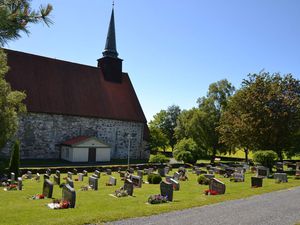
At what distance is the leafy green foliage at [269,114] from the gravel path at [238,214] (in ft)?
45.4

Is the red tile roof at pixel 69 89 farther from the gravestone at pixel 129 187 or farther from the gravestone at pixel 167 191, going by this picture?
the gravestone at pixel 167 191

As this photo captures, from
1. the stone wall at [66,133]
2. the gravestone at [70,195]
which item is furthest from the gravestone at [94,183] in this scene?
the stone wall at [66,133]

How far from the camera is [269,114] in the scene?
25.3 metres

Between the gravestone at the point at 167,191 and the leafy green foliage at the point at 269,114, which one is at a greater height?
the leafy green foliage at the point at 269,114

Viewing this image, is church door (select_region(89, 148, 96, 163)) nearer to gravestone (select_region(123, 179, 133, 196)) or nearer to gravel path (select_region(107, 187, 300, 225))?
gravestone (select_region(123, 179, 133, 196))

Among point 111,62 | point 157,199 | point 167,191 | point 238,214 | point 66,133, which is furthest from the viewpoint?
point 111,62

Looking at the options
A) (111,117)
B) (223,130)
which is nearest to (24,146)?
(111,117)

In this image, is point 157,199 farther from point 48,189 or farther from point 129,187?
point 48,189

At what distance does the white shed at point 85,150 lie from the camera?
31.6 metres

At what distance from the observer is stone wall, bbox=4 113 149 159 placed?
31219 millimetres

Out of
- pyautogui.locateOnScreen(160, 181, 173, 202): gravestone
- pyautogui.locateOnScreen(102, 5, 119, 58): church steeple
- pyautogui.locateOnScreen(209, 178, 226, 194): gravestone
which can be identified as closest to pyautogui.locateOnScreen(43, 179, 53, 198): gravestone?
pyautogui.locateOnScreen(160, 181, 173, 202): gravestone

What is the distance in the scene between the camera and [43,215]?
923 centimetres

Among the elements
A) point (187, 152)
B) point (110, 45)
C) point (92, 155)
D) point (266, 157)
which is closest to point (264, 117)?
point (266, 157)

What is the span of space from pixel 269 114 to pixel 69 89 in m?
20.6
